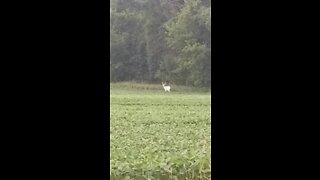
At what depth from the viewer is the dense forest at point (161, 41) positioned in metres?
2.36

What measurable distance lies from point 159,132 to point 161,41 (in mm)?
557

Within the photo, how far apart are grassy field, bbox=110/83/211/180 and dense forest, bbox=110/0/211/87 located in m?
0.09

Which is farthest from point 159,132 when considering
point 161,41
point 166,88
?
point 161,41

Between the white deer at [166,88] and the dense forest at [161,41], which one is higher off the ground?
the dense forest at [161,41]

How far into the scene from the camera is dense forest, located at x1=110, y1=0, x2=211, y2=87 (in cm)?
236

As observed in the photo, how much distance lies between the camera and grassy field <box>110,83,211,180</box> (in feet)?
7.02

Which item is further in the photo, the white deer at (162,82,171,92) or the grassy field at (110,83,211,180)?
the white deer at (162,82,171,92)

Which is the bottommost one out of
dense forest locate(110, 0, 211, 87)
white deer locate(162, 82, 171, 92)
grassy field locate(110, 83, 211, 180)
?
grassy field locate(110, 83, 211, 180)

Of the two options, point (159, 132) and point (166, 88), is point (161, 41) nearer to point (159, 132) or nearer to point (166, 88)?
point (166, 88)

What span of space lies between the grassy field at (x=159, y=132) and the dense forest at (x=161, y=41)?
85 mm

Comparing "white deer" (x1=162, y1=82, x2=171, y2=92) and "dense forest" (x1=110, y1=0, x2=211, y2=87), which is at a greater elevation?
"dense forest" (x1=110, y1=0, x2=211, y2=87)
